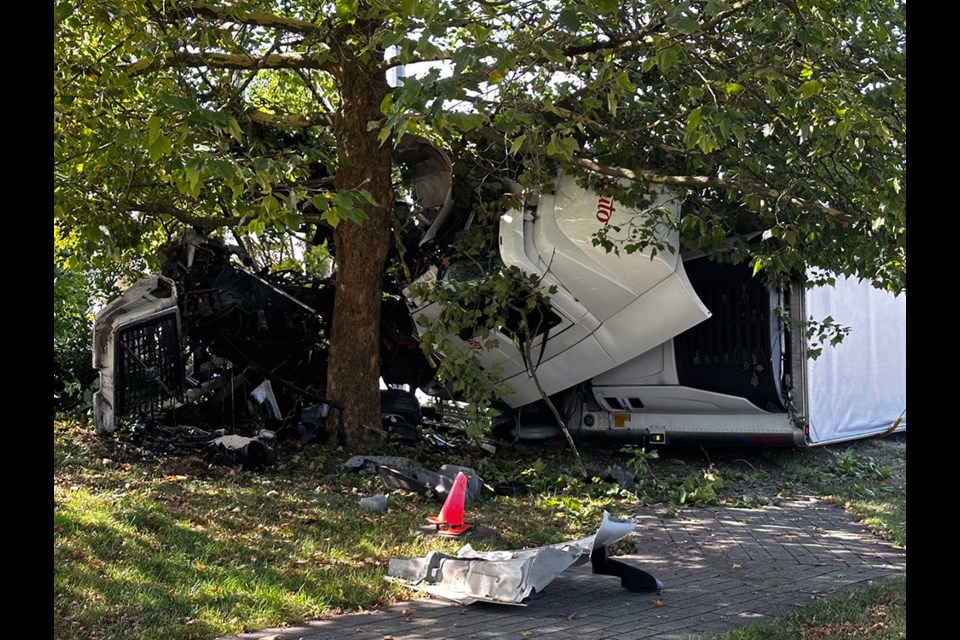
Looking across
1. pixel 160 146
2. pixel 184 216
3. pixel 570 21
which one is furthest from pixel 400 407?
pixel 570 21

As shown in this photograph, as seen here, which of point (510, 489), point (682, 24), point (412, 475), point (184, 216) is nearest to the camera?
point (682, 24)

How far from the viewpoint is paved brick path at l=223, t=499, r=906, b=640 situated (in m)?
5.08

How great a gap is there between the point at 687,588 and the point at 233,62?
6380 millimetres

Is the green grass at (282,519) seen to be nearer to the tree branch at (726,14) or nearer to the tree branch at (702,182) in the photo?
the tree branch at (702,182)

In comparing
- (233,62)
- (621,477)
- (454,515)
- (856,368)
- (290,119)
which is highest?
(233,62)

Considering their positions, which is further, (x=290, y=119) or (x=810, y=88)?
(x=290, y=119)

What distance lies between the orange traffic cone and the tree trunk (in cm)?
292

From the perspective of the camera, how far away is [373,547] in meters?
6.60

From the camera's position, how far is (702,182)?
8445 mm

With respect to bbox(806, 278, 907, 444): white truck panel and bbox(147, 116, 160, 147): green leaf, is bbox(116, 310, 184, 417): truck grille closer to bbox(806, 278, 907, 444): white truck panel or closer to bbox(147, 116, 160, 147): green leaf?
bbox(147, 116, 160, 147): green leaf

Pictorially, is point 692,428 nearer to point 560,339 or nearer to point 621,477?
point 621,477

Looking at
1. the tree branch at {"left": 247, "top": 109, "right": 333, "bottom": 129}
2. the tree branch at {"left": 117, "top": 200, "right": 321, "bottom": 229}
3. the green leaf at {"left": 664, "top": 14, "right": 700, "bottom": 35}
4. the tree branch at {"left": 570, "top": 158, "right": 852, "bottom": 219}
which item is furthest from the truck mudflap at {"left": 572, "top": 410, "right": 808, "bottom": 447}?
the green leaf at {"left": 664, "top": 14, "right": 700, "bottom": 35}

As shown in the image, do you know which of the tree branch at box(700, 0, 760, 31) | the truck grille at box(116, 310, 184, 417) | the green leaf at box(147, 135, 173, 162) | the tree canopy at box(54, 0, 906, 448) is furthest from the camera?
the truck grille at box(116, 310, 184, 417)
